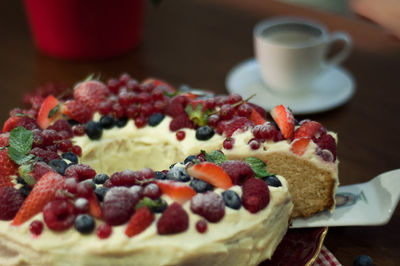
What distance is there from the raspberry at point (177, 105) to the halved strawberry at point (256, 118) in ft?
0.91

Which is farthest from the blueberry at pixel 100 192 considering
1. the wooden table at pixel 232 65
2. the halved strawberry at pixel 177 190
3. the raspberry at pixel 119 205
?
the wooden table at pixel 232 65

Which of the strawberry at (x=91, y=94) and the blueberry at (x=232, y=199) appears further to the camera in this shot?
the strawberry at (x=91, y=94)

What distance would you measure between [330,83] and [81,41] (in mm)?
1506

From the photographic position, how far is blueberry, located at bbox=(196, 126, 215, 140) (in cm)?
201

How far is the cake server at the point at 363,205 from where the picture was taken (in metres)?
1.87

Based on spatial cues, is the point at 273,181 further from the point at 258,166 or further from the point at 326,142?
the point at 326,142

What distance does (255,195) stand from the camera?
1615 millimetres

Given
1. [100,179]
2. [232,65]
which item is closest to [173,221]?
[100,179]

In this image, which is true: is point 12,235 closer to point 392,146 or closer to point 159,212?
point 159,212

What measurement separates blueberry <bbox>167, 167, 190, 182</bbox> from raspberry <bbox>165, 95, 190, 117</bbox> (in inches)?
18.0

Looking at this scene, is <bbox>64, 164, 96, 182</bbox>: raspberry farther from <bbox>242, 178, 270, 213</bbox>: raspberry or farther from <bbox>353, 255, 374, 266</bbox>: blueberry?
<bbox>353, 255, 374, 266</bbox>: blueberry

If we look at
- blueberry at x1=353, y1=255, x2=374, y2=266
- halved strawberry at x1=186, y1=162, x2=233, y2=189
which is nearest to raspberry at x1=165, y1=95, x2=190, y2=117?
halved strawberry at x1=186, y1=162, x2=233, y2=189

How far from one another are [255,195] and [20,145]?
830 millimetres

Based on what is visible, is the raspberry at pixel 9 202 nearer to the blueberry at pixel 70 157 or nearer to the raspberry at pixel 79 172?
the raspberry at pixel 79 172
